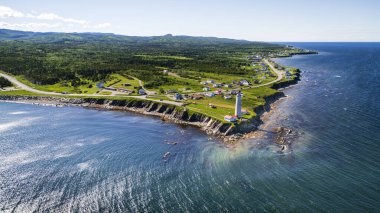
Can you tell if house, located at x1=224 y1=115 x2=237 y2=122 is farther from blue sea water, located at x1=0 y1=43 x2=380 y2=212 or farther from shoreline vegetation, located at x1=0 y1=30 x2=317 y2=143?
blue sea water, located at x1=0 y1=43 x2=380 y2=212

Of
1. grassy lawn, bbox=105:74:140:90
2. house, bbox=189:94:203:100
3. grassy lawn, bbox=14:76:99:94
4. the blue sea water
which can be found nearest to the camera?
the blue sea water

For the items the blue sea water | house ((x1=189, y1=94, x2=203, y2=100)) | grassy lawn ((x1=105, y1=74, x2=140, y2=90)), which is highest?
house ((x1=189, y1=94, x2=203, y2=100))

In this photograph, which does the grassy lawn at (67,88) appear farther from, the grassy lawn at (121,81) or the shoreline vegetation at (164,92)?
the grassy lawn at (121,81)

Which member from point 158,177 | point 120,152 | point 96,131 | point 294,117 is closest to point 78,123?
point 96,131

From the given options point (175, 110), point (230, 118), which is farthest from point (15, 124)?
point (230, 118)

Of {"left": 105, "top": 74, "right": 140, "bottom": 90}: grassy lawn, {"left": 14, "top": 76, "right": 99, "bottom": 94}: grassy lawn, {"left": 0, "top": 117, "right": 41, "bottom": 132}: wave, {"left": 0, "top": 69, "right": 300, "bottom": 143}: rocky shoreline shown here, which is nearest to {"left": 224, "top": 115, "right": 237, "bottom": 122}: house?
{"left": 0, "top": 69, "right": 300, "bottom": 143}: rocky shoreline

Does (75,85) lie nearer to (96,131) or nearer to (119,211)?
(96,131)
